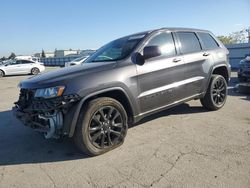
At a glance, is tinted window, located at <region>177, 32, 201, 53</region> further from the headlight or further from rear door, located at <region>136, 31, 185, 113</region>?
the headlight

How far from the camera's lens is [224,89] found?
647cm

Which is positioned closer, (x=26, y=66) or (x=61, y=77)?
(x=61, y=77)

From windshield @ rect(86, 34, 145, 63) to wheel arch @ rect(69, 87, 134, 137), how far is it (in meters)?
0.66

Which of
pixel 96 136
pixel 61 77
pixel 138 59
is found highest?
pixel 138 59

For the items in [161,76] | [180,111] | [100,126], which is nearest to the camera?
[100,126]

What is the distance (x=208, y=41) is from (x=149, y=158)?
3.53m

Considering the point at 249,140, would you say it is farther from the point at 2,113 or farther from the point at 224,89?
the point at 2,113

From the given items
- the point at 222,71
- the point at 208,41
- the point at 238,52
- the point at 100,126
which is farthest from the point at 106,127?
the point at 238,52

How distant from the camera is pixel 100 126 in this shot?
4.12 metres

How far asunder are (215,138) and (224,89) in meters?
2.28

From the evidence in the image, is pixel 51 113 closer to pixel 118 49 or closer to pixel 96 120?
pixel 96 120

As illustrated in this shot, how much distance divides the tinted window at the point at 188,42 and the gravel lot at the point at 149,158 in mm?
1439

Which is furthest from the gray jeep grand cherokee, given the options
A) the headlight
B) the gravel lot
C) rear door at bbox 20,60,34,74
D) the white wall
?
rear door at bbox 20,60,34,74

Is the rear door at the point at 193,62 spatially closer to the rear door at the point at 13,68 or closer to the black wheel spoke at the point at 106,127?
the black wheel spoke at the point at 106,127
